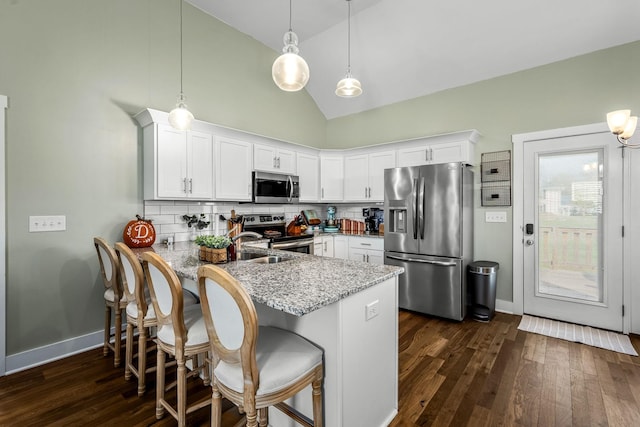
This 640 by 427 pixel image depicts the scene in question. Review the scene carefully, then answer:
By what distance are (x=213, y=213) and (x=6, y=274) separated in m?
1.94

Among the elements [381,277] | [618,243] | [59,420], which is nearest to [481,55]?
[618,243]

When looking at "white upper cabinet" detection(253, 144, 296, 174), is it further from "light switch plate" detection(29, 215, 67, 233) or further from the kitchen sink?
"light switch plate" detection(29, 215, 67, 233)

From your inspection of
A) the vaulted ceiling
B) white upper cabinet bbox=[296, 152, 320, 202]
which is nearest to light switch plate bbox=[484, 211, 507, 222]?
the vaulted ceiling

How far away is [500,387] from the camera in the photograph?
2.20 meters

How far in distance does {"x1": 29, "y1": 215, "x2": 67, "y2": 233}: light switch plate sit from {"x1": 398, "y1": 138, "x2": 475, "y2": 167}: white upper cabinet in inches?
157

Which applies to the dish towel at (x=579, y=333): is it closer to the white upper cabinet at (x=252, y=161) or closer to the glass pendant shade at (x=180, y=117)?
the white upper cabinet at (x=252, y=161)

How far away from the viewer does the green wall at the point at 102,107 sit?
253 cm

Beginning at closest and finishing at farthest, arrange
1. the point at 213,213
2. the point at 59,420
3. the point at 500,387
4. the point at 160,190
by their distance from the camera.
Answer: the point at 59,420, the point at 500,387, the point at 160,190, the point at 213,213

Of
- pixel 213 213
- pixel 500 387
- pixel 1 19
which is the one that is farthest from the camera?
pixel 213 213

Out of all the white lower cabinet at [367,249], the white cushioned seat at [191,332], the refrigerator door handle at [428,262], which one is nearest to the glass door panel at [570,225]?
the refrigerator door handle at [428,262]

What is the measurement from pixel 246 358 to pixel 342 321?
0.47 m

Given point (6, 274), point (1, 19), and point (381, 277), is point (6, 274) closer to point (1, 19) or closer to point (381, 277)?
point (1, 19)

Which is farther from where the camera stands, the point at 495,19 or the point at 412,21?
the point at 412,21

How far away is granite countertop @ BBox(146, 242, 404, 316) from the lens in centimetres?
126
